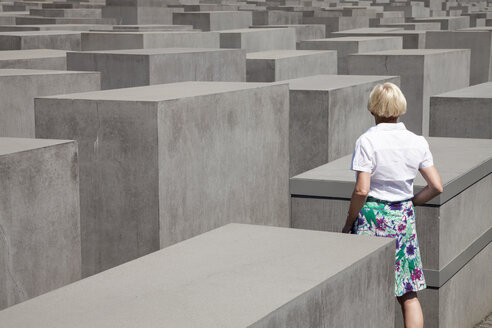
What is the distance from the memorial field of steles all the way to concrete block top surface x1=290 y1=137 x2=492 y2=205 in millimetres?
13

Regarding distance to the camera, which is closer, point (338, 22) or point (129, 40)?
point (129, 40)

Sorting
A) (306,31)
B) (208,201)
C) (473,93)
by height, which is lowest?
(208,201)

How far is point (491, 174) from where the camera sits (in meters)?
6.90

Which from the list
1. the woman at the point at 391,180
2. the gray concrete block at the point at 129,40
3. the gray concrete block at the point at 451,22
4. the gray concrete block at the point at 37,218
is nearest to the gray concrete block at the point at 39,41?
the gray concrete block at the point at 129,40

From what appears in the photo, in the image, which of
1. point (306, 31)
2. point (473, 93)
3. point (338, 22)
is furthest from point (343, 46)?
point (338, 22)

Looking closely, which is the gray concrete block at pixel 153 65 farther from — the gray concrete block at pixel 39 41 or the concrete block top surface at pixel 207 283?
the concrete block top surface at pixel 207 283

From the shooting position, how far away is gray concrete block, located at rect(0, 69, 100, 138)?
790 cm

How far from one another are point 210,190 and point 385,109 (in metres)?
2.32

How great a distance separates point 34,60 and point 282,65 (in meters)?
3.17

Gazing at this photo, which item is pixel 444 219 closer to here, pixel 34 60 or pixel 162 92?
pixel 162 92

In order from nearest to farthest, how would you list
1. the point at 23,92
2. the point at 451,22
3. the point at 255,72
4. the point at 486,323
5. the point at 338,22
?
the point at 486,323 → the point at 23,92 → the point at 255,72 → the point at 338,22 → the point at 451,22

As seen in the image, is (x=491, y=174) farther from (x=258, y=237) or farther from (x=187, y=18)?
(x=187, y=18)

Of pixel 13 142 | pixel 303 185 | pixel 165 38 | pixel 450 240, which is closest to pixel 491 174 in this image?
pixel 450 240

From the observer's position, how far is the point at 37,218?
5531 millimetres
